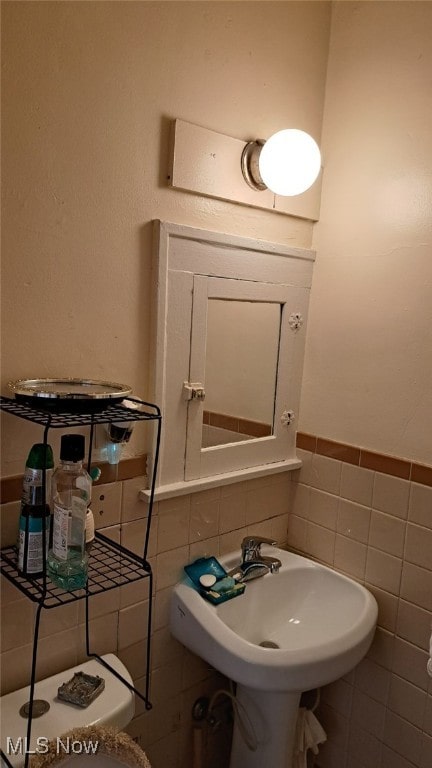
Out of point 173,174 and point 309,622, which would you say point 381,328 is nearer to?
point 173,174

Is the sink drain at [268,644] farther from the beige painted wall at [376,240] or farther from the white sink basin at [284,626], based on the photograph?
the beige painted wall at [376,240]

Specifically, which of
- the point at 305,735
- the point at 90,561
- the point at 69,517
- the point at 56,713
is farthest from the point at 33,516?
the point at 305,735

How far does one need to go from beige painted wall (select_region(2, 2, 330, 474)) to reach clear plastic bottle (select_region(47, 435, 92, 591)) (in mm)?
117

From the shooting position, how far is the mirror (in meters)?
1.30

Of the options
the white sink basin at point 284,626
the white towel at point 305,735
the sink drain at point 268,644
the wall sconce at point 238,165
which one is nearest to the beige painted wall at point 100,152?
the wall sconce at point 238,165

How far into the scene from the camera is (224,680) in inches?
58.2

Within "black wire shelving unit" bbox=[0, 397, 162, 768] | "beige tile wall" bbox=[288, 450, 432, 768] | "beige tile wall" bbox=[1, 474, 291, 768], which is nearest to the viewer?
"black wire shelving unit" bbox=[0, 397, 162, 768]

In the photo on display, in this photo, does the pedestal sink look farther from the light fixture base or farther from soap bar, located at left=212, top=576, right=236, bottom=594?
the light fixture base

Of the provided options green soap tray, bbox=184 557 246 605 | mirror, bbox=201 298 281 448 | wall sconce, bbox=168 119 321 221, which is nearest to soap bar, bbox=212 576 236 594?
green soap tray, bbox=184 557 246 605

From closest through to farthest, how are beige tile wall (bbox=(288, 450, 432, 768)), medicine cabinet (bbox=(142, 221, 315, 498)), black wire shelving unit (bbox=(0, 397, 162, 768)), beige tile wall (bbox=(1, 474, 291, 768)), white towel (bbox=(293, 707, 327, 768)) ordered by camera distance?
black wire shelving unit (bbox=(0, 397, 162, 768)) → beige tile wall (bbox=(1, 474, 291, 768)) → medicine cabinet (bbox=(142, 221, 315, 498)) → beige tile wall (bbox=(288, 450, 432, 768)) → white towel (bbox=(293, 707, 327, 768))

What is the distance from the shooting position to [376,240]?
1343 mm

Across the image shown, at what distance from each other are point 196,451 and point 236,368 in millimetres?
251

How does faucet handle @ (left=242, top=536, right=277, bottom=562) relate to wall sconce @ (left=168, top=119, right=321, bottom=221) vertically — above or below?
below

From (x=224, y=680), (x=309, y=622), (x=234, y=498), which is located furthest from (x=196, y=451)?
(x=224, y=680)
